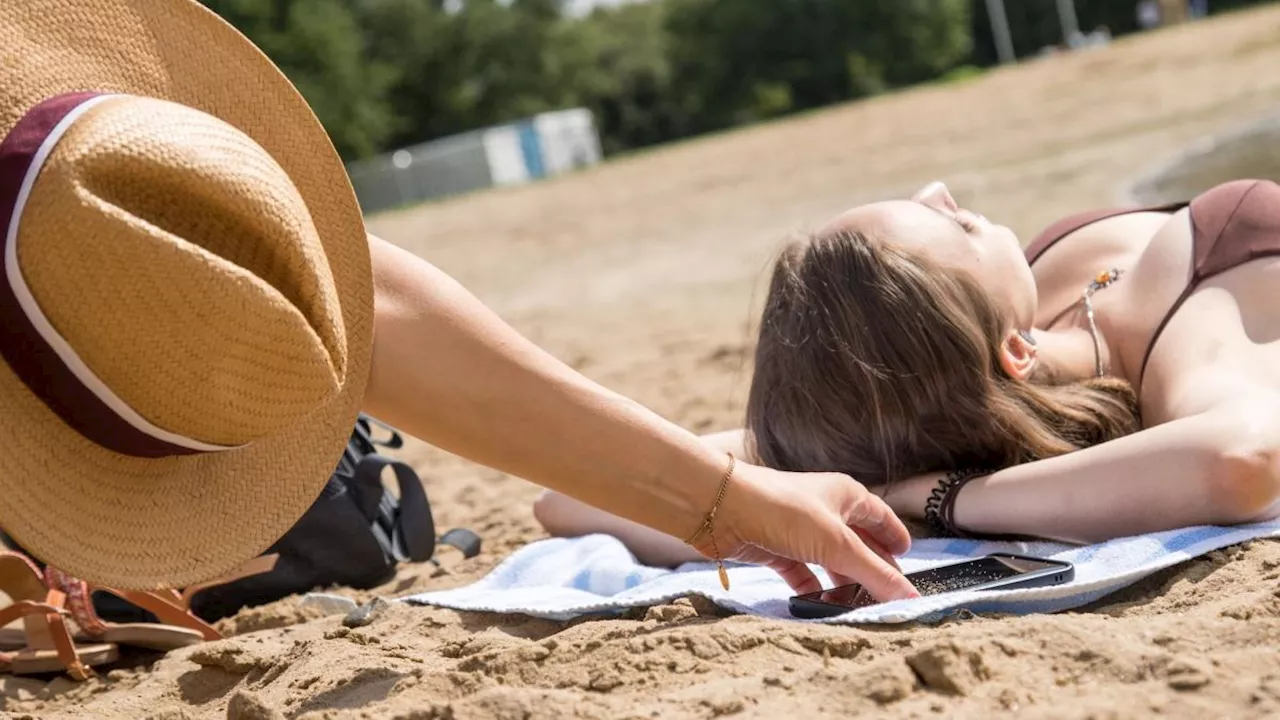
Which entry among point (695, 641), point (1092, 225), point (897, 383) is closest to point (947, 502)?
point (897, 383)

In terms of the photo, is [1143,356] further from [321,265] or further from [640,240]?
[640,240]

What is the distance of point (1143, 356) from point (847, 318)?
718 mm

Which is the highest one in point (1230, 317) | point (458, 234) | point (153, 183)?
point (153, 183)

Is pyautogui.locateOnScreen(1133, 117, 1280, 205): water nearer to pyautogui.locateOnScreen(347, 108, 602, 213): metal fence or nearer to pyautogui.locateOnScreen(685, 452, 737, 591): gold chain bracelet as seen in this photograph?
pyautogui.locateOnScreen(685, 452, 737, 591): gold chain bracelet

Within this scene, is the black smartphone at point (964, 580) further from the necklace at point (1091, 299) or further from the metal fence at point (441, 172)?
the metal fence at point (441, 172)

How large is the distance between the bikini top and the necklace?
104mm

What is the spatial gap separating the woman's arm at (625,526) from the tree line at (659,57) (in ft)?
144

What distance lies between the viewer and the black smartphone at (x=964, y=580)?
2.41 m

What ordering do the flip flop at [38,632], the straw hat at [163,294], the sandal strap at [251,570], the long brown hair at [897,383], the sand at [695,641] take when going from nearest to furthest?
the straw hat at [163,294] < the sand at [695,641] < the long brown hair at [897,383] < the flip flop at [38,632] < the sandal strap at [251,570]

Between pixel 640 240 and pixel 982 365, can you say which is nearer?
pixel 982 365

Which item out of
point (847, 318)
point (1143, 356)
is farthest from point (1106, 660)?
point (1143, 356)

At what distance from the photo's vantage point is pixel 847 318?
2.94m

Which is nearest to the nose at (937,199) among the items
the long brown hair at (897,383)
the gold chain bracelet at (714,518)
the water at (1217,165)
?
the long brown hair at (897,383)

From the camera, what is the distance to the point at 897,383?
9.64 feet
